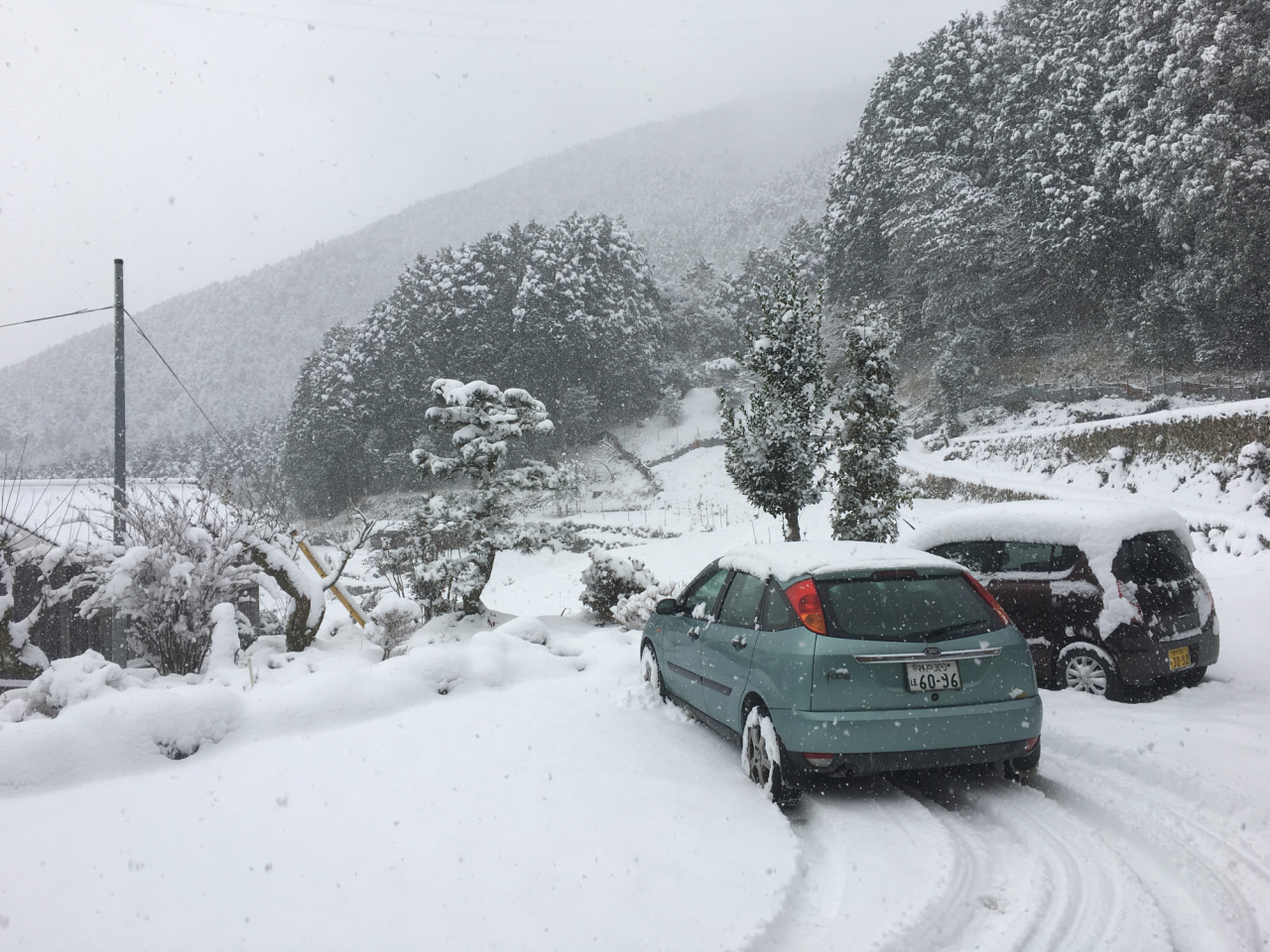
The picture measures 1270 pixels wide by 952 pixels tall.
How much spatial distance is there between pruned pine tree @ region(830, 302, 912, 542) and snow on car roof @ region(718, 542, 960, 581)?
19.3ft

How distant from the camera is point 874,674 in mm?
3854

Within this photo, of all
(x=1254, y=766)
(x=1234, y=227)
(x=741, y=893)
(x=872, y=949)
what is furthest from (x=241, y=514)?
(x=1234, y=227)

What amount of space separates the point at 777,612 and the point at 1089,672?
3236 millimetres

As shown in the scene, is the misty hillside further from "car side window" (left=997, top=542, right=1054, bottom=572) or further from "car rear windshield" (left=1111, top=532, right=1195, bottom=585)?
"car rear windshield" (left=1111, top=532, right=1195, bottom=585)

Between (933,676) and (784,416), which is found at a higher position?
(784,416)

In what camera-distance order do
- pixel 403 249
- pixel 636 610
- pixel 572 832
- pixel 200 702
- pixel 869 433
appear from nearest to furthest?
pixel 572 832 < pixel 200 702 < pixel 636 610 < pixel 869 433 < pixel 403 249

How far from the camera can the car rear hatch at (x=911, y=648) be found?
3850 mm

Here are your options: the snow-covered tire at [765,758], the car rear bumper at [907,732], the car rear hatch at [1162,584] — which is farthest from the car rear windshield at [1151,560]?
the snow-covered tire at [765,758]

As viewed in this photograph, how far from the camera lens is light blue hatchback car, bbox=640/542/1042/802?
3818 mm

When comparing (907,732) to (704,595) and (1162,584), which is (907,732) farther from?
(1162,584)

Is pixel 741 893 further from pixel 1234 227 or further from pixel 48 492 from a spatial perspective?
pixel 1234 227

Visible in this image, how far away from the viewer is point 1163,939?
9.11ft

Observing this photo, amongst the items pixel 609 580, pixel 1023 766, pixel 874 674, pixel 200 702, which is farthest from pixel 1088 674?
pixel 200 702

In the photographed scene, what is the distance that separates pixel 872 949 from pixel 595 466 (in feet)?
125
